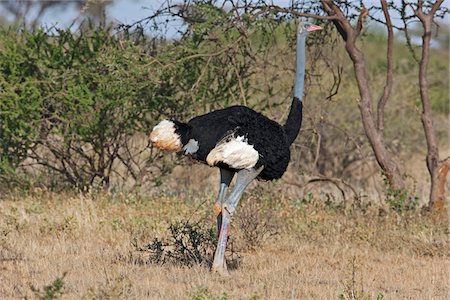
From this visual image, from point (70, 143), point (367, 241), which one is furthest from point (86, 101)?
point (367, 241)

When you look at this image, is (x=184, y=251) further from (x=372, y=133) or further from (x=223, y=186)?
(x=372, y=133)

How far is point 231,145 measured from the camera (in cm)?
670

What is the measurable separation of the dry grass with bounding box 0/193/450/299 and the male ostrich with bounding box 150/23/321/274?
619mm

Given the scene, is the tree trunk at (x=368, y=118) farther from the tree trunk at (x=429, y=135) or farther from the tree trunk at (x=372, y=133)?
the tree trunk at (x=429, y=135)

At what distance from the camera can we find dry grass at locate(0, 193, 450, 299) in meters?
6.34

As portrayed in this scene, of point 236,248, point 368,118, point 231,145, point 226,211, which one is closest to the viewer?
point 231,145

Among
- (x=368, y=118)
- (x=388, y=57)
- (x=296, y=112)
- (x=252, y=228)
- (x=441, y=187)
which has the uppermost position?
(x=388, y=57)

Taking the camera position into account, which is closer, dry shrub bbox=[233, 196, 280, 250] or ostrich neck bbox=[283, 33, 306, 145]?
ostrich neck bbox=[283, 33, 306, 145]

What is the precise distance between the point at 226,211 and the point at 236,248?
4.15ft

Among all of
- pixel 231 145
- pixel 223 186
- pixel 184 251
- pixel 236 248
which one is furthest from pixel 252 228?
pixel 231 145

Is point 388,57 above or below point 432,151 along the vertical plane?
above

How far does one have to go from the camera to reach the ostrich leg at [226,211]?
686 cm

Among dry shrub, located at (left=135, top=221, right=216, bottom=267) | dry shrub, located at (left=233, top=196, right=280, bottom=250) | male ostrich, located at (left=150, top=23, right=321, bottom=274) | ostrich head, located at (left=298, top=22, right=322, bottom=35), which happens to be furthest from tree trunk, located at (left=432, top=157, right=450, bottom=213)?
male ostrich, located at (left=150, top=23, right=321, bottom=274)

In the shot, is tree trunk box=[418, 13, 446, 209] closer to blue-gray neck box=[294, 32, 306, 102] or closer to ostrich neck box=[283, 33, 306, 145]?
blue-gray neck box=[294, 32, 306, 102]
